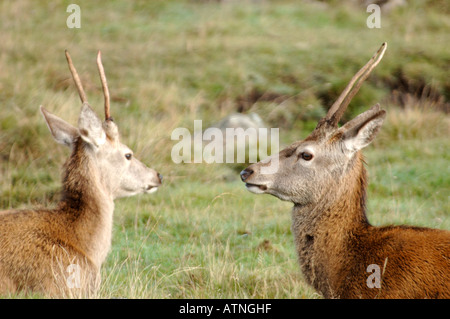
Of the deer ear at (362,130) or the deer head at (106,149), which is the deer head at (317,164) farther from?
the deer head at (106,149)

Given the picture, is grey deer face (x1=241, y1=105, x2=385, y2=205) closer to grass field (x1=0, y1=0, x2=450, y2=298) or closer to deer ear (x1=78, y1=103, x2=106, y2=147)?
grass field (x1=0, y1=0, x2=450, y2=298)

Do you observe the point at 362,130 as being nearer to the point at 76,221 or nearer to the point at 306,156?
the point at 306,156

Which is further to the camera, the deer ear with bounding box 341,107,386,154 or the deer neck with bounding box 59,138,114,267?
the deer neck with bounding box 59,138,114,267

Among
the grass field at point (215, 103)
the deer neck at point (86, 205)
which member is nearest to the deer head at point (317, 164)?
the grass field at point (215, 103)

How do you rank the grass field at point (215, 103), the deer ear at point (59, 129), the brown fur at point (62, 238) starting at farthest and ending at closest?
the grass field at point (215, 103) → the deer ear at point (59, 129) → the brown fur at point (62, 238)

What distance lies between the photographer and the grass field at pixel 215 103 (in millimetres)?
6816

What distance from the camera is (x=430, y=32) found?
1822cm

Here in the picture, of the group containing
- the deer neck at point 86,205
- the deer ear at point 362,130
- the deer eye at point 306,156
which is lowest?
the deer neck at point 86,205

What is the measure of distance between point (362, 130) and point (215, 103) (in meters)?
8.13

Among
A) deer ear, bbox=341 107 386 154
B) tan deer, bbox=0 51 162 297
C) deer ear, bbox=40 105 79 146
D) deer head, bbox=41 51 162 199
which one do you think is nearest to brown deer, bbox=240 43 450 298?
deer ear, bbox=341 107 386 154

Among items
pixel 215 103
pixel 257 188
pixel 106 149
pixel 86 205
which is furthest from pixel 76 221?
pixel 215 103

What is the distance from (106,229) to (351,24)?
14.2 metres

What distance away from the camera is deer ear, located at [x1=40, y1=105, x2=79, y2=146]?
573cm

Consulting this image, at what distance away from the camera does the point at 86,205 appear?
5520mm
